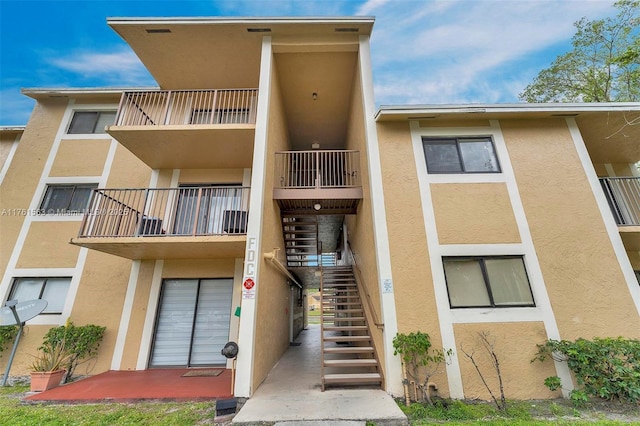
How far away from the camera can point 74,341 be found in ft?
19.6

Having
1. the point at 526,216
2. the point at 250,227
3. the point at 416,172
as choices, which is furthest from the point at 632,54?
the point at 250,227

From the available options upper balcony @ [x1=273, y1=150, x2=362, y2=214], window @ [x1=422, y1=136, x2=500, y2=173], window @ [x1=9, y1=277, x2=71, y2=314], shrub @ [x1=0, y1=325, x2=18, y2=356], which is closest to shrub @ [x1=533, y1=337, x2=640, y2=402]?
window @ [x1=422, y1=136, x2=500, y2=173]

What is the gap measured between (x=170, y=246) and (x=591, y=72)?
730 inches

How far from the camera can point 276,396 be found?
429cm

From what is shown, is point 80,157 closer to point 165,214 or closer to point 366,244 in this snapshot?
point 165,214

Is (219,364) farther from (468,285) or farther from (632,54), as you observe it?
(632,54)

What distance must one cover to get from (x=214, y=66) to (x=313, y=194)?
17.7ft

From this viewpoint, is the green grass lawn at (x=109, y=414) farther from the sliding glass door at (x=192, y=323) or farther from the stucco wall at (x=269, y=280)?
the sliding glass door at (x=192, y=323)

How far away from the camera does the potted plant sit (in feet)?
17.1

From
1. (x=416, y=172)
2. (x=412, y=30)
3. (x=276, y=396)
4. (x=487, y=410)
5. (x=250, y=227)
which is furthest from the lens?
(x=412, y=30)

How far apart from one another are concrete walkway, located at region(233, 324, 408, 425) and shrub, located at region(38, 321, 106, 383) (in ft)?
15.8

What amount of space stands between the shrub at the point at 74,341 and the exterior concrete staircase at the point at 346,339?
5.97 meters

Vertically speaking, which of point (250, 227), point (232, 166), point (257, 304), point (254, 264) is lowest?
point (257, 304)

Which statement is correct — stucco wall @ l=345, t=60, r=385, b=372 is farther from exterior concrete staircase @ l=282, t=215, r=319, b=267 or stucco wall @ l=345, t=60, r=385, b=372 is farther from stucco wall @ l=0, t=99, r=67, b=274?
stucco wall @ l=0, t=99, r=67, b=274
